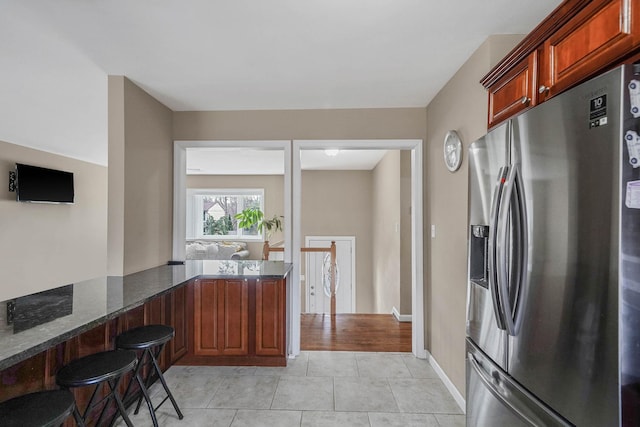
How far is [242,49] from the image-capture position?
7.08 ft

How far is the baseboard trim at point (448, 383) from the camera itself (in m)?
2.35

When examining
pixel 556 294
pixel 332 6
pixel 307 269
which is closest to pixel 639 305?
pixel 556 294

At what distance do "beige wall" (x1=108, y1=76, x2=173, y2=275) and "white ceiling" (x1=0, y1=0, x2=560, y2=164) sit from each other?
0.18 metres

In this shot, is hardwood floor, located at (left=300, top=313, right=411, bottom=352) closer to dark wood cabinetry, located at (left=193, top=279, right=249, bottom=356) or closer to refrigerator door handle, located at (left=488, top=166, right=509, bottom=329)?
dark wood cabinetry, located at (left=193, top=279, right=249, bottom=356)

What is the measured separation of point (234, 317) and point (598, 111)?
9.18 feet

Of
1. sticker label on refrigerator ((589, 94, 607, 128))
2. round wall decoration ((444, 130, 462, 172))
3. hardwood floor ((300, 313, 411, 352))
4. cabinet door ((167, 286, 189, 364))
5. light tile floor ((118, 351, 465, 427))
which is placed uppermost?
round wall decoration ((444, 130, 462, 172))

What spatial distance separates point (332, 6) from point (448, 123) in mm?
1390

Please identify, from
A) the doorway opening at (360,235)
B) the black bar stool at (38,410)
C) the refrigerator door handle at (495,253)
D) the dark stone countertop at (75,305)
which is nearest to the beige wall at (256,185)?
the doorway opening at (360,235)

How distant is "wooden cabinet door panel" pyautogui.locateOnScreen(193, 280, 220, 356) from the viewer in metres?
2.92

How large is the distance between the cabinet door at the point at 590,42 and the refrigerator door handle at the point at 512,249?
0.42 meters

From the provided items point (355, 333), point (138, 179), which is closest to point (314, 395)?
point (355, 333)

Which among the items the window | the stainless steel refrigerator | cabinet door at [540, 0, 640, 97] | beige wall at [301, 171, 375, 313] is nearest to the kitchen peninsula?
the stainless steel refrigerator

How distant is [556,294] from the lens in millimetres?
1087

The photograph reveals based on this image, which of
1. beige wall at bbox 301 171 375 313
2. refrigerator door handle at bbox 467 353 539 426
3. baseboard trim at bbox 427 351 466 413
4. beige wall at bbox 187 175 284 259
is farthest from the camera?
beige wall at bbox 187 175 284 259
